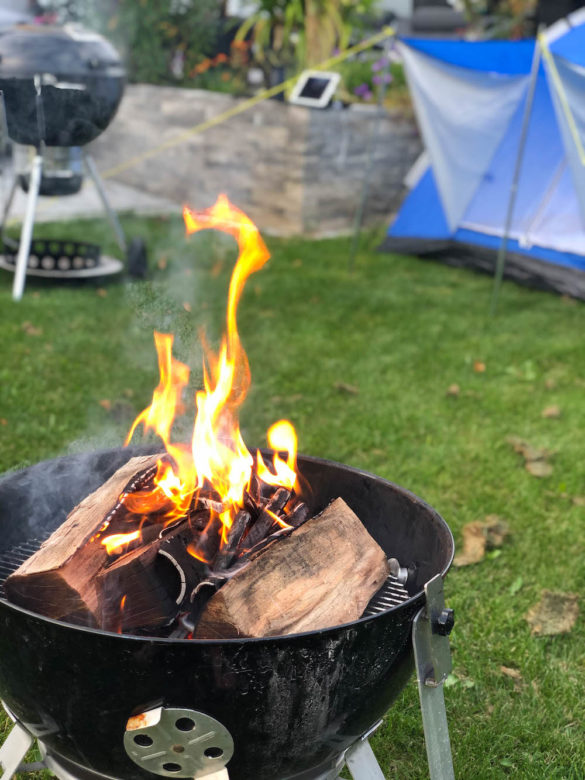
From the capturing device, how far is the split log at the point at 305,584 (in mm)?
1552

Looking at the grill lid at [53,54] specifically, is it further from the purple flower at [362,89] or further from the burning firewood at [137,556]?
the purple flower at [362,89]

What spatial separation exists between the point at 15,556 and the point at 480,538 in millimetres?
1839

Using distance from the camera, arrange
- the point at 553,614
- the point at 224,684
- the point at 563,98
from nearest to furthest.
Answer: the point at 224,684
the point at 553,614
the point at 563,98

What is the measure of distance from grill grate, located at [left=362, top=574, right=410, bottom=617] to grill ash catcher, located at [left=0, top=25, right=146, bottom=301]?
3.56m

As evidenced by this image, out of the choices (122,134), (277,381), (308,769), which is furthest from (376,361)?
(122,134)

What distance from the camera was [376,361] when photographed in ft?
16.3

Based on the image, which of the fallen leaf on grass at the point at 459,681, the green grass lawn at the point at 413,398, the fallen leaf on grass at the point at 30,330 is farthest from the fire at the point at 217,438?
the fallen leaf on grass at the point at 30,330

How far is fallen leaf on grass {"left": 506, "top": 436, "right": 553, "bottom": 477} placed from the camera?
3.72 metres

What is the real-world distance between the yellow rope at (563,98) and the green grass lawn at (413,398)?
1253mm

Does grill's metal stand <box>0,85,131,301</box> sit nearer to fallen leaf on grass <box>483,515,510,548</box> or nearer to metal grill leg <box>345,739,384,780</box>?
fallen leaf on grass <box>483,515,510,548</box>

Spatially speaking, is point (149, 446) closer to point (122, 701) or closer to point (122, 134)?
point (122, 701)

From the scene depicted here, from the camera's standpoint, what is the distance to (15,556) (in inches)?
76.7

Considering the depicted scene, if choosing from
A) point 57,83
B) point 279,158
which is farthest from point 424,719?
point 279,158

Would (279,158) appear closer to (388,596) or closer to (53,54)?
(53,54)
